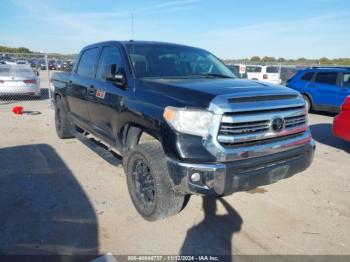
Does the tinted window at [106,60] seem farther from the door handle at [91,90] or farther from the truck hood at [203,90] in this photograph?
the truck hood at [203,90]

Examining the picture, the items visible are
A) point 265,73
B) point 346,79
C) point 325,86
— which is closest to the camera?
point 346,79

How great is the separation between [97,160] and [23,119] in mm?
5116

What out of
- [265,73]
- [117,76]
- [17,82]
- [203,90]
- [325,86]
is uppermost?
[265,73]

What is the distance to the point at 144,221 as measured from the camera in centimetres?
362

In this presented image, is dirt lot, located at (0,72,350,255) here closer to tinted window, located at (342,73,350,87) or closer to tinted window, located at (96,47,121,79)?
tinted window, located at (96,47,121,79)

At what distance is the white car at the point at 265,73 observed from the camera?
19.9 m

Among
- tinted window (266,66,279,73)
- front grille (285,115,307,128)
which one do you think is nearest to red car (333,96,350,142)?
front grille (285,115,307,128)

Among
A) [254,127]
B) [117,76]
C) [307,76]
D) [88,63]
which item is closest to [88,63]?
[88,63]

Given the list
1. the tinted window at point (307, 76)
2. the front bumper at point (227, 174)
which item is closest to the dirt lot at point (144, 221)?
the front bumper at point (227, 174)

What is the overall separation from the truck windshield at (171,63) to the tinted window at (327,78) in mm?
7609

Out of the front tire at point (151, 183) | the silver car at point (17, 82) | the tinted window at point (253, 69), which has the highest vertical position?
the tinted window at point (253, 69)

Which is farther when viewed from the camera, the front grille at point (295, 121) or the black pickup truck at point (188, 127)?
the front grille at point (295, 121)

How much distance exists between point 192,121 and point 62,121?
4654 mm

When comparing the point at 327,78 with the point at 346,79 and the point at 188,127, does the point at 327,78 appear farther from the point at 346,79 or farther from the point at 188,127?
the point at 188,127
